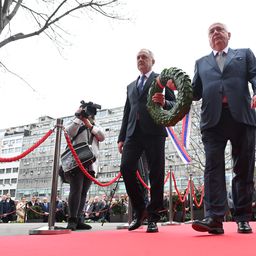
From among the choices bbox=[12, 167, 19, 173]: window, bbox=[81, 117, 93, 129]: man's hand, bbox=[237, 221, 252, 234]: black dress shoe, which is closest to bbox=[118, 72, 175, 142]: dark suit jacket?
bbox=[81, 117, 93, 129]: man's hand

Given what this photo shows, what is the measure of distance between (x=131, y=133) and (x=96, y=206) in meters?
11.3

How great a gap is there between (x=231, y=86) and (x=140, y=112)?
40.1 inches

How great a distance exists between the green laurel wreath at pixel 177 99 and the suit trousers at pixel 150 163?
0.32 m

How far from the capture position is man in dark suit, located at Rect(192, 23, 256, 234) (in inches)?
118

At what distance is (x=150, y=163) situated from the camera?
362 centimetres

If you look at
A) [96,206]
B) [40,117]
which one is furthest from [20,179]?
[96,206]

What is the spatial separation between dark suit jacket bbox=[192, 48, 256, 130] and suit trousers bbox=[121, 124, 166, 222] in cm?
62

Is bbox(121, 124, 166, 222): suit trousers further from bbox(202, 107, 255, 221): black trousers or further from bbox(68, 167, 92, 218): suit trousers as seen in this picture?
bbox(68, 167, 92, 218): suit trousers

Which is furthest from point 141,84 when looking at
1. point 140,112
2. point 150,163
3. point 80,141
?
point 80,141

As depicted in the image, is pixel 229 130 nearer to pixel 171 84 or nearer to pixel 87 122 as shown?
pixel 171 84

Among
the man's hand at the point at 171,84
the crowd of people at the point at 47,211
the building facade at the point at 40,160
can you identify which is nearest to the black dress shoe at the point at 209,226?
the man's hand at the point at 171,84

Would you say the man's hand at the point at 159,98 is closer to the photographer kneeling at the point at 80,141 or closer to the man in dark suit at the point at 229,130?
the man in dark suit at the point at 229,130

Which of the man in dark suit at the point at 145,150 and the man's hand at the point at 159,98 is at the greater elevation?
the man's hand at the point at 159,98

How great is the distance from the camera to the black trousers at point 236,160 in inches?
120
